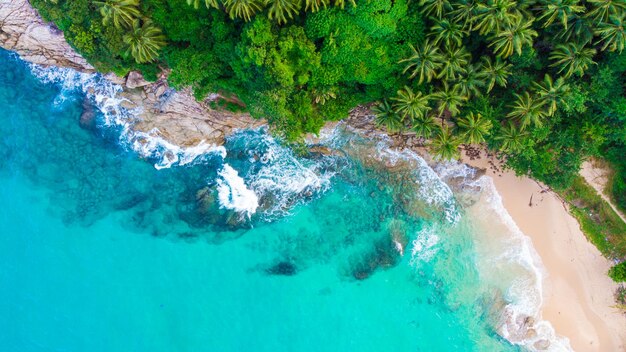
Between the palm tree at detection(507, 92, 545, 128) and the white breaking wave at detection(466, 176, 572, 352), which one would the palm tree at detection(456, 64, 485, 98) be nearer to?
the palm tree at detection(507, 92, 545, 128)

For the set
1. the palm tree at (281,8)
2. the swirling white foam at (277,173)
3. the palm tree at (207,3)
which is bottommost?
the swirling white foam at (277,173)

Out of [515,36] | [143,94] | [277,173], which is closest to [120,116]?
[143,94]

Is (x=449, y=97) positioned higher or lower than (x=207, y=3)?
lower

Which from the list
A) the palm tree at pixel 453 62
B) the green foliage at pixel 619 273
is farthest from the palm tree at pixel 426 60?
the green foliage at pixel 619 273

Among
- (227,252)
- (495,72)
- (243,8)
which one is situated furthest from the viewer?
(227,252)

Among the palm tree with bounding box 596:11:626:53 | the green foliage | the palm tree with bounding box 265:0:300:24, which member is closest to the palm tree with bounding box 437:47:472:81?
the palm tree with bounding box 596:11:626:53

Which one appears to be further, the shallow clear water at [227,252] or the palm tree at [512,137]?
the shallow clear water at [227,252]

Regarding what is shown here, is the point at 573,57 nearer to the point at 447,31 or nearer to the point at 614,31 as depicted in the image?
the point at 614,31

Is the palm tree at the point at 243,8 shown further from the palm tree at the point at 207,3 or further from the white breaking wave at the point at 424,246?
the white breaking wave at the point at 424,246

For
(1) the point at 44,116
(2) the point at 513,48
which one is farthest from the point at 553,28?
(1) the point at 44,116
